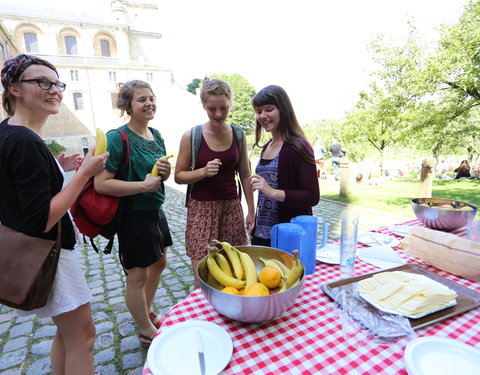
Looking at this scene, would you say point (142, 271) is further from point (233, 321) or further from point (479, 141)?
point (479, 141)

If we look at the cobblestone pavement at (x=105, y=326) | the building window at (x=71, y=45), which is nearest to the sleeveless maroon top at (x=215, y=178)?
the cobblestone pavement at (x=105, y=326)

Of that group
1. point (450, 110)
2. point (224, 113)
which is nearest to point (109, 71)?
point (450, 110)

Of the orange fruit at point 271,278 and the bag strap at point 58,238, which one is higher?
the bag strap at point 58,238

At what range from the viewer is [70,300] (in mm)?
1356

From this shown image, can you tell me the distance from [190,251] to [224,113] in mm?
1160

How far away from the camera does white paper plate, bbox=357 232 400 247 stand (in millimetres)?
1819

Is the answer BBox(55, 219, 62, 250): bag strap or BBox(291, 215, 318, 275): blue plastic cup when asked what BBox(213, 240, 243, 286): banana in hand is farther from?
BBox(55, 219, 62, 250): bag strap

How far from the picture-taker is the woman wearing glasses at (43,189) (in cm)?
116

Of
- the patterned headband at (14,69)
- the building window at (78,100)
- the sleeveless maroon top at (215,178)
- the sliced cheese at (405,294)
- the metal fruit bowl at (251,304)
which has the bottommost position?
Answer: the sliced cheese at (405,294)

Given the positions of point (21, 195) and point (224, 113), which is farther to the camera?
point (224, 113)

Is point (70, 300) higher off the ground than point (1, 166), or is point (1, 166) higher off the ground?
point (1, 166)

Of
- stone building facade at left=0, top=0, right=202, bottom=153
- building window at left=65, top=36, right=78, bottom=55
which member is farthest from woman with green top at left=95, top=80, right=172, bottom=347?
building window at left=65, top=36, right=78, bottom=55

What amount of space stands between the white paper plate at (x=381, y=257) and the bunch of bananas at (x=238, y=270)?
0.61 meters

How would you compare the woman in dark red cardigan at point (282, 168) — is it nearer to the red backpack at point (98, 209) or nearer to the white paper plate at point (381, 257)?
the white paper plate at point (381, 257)
